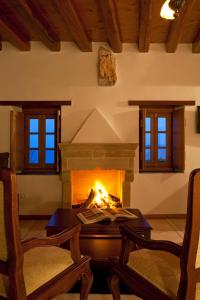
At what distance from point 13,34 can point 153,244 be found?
3379mm

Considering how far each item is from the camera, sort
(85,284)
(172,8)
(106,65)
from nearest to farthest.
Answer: (85,284) → (172,8) → (106,65)

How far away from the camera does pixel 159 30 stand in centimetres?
403

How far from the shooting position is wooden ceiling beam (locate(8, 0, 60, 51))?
3.14 m

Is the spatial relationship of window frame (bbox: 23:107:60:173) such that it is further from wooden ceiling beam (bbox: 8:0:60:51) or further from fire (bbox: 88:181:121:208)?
wooden ceiling beam (bbox: 8:0:60:51)

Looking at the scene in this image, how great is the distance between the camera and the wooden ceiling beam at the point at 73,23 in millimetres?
3061

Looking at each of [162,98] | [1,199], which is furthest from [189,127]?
[1,199]

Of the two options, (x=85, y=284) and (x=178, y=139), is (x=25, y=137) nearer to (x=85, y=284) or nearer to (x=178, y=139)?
(x=178, y=139)

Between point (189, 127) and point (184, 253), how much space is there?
3.49m

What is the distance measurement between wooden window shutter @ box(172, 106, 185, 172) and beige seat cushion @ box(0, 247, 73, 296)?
308 cm

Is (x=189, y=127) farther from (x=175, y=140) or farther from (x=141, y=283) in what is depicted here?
(x=141, y=283)

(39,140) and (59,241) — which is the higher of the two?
(39,140)

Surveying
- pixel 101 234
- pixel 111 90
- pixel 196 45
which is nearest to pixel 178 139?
Answer: pixel 111 90

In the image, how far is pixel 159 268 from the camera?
1.59 metres

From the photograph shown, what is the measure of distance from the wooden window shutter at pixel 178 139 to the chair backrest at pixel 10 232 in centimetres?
352
